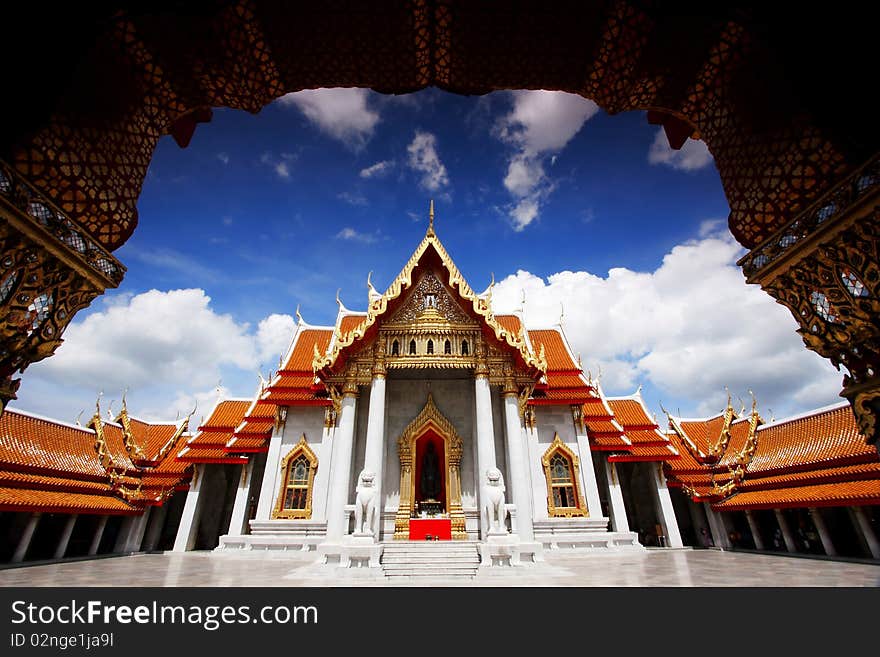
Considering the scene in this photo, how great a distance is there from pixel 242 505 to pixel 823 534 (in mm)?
17111

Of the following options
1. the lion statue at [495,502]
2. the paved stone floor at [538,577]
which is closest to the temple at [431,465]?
the lion statue at [495,502]

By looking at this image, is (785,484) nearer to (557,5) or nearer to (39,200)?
(557,5)

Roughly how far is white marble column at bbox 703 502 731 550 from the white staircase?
11.4 metres

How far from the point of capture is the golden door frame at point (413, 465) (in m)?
10.3

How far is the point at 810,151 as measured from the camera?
309 cm

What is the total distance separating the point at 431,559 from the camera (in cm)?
805

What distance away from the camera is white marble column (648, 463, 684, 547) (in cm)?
1438

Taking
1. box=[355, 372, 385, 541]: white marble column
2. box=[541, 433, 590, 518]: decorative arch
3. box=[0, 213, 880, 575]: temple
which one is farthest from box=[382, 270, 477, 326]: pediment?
box=[541, 433, 590, 518]: decorative arch

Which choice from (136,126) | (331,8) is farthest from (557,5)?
(136,126)

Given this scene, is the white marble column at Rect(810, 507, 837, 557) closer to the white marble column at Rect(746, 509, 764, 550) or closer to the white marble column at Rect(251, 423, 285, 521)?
the white marble column at Rect(746, 509, 764, 550)

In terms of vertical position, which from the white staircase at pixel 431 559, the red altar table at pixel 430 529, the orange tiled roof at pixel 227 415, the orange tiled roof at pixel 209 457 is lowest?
the white staircase at pixel 431 559

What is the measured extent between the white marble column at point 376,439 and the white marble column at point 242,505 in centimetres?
656

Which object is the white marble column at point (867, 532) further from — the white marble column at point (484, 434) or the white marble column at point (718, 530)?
the white marble column at point (484, 434)

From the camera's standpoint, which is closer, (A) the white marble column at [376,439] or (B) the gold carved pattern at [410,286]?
(A) the white marble column at [376,439]
